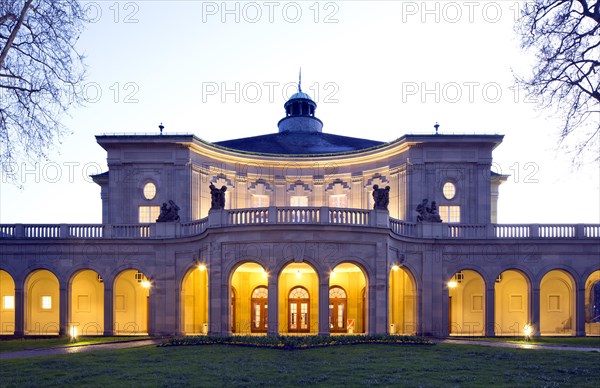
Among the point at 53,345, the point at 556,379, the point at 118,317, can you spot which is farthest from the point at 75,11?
the point at 118,317

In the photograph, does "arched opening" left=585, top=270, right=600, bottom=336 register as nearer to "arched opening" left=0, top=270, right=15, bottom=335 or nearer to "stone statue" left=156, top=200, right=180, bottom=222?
"stone statue" left=156, top=200, right=180, bottom=222

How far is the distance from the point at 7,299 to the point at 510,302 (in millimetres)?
39260

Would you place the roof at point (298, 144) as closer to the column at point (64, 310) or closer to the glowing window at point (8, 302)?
the column at point (64, 310)

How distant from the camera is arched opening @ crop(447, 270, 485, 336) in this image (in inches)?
1893

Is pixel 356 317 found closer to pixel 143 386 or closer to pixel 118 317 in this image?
pixel 118 317

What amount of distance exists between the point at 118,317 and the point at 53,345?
12689mm

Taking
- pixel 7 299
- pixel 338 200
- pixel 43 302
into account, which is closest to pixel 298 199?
pixel 338 200

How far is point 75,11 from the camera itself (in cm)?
2611

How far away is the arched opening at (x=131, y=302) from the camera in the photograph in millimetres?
48125

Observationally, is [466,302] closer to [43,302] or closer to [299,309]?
[299,309]

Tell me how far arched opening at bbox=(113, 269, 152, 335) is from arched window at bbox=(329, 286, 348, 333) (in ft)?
46.8

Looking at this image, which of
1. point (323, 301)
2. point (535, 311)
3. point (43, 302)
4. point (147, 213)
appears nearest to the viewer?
point (323, 301)

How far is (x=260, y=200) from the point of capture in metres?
55.2

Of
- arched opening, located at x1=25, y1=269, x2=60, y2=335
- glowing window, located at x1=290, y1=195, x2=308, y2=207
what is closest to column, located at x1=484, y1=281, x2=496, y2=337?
glowing window, located at x1=290, y1=195, x2=308, y2=207
